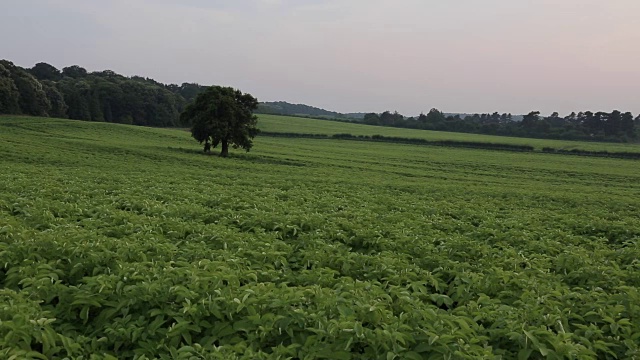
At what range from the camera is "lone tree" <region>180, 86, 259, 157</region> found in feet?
144

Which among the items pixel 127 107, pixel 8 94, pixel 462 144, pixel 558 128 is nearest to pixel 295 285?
pixel 8 94

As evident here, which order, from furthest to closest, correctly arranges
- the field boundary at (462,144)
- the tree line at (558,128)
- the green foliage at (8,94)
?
the tree line at (558,128), the field boundary at (462,144), the green foliage at (8,94)

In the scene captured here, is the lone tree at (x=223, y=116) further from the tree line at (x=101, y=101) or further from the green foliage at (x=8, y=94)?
the tree line at (x=101, y=101)

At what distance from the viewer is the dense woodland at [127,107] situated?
7731cm

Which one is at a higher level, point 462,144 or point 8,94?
point 8,94

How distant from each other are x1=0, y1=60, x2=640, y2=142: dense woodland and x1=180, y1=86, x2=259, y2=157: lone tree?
146 feet

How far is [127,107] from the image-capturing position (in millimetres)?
102938

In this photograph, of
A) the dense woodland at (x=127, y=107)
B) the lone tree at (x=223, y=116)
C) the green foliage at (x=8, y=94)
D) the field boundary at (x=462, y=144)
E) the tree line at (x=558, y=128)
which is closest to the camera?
the lone tree at (x=223, y=116)

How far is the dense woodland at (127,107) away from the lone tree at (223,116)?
4441 centimetres

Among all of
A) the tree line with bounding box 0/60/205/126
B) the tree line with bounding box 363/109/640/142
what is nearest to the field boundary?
the tree line with bounding box 0/60/205/126

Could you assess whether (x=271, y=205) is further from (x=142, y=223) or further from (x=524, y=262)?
(x=524, y=262)

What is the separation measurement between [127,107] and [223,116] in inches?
2704

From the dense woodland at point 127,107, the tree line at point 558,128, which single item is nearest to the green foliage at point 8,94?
the dense woodland at point 127,107

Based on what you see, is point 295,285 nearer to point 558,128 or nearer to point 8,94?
point 8,94
